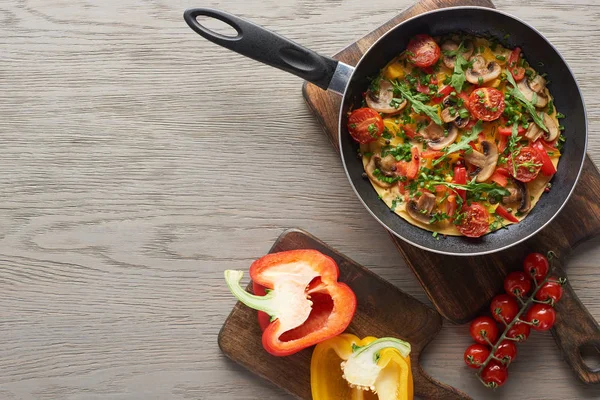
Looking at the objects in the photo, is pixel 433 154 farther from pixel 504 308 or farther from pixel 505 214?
pixel 504 308

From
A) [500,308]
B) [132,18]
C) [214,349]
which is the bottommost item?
[214,349]

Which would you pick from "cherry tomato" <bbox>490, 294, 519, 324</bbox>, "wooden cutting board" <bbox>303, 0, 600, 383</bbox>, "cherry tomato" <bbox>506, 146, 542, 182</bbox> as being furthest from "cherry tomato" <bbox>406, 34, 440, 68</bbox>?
"cherry tomato" <bbox>490, 294, 519, 324</bbox>

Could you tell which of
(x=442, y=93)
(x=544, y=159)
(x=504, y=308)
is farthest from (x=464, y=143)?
(x=504, y=308)

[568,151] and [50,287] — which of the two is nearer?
[568,151]

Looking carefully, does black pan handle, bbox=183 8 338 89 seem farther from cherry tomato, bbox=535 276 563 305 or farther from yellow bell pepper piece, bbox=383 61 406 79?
cherry tomato, bbox=535 276 563 305

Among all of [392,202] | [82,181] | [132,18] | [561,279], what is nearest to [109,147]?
[82,181]

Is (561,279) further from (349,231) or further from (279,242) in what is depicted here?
(279,242)

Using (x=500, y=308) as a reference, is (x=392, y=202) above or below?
above

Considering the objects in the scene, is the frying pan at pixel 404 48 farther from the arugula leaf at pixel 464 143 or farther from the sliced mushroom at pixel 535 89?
the arugula leaf at pixel 464 143
